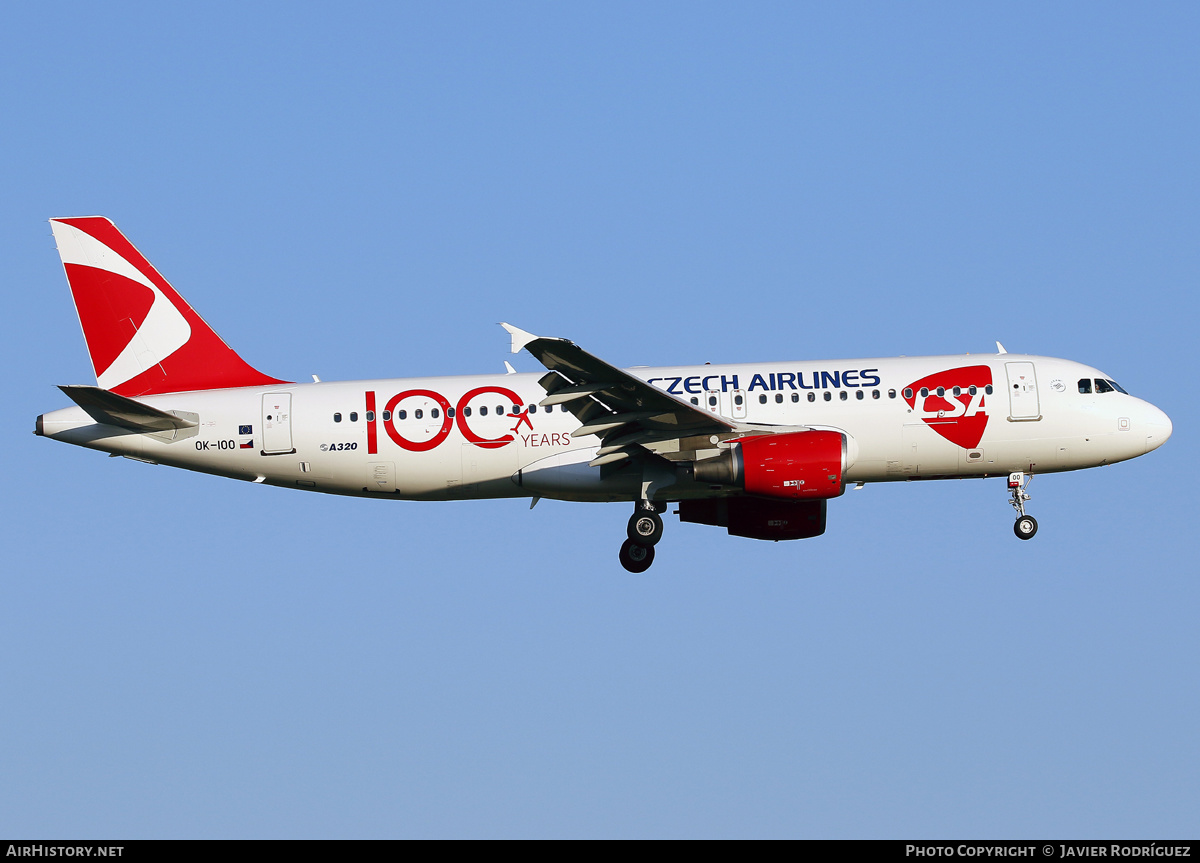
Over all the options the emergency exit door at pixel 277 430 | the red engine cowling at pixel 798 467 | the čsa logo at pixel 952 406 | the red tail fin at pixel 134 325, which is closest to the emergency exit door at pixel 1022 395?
the čsa logo at pixel 952 406

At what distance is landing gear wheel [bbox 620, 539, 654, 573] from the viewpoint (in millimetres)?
38406

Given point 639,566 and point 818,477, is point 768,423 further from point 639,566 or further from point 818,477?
point 639,566

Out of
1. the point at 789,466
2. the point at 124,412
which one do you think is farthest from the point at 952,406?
the point at 124,412

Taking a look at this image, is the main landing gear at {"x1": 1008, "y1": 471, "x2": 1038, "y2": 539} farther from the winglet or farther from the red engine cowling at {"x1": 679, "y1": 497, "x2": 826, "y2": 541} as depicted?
the winglet

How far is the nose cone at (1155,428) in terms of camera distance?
37.9 metres

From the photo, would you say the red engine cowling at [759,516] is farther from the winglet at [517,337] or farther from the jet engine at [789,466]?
the winglet at [517,337]

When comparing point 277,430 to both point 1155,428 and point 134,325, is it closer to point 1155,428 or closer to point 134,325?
point 134,325

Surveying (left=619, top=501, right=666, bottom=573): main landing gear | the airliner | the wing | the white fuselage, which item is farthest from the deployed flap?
(left=619, top=501, right=666, bottom=573): main landing gear

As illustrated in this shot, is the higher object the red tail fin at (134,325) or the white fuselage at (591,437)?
the red tail fin at (134,325)

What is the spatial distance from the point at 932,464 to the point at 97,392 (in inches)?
833

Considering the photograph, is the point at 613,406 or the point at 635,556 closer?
the point at 613,406

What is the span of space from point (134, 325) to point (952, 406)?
22.1 m

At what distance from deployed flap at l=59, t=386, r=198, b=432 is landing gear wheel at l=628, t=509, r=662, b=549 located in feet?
38.8

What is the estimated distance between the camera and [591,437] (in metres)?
37.8
